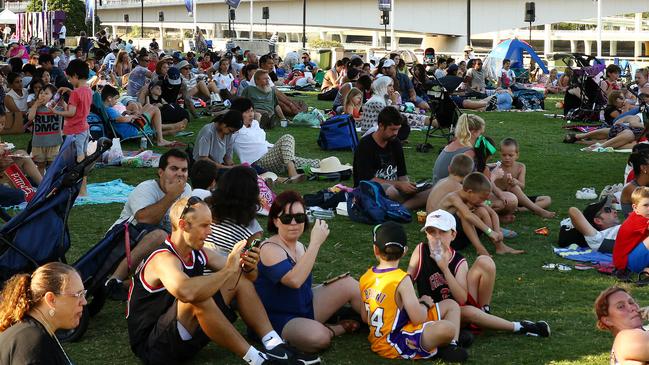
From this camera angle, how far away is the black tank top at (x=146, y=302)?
6336 mm

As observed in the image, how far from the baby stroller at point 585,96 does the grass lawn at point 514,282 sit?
5338 millimetres

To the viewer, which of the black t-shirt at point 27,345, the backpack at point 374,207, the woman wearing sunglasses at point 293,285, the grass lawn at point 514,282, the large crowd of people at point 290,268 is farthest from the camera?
the backpack at point 374,207

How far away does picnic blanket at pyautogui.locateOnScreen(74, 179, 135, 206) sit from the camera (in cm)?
1192

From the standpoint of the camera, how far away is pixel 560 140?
1841 cm

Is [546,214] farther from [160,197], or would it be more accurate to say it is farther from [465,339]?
[160,197]

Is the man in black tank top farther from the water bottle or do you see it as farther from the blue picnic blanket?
the blue picnic blanket

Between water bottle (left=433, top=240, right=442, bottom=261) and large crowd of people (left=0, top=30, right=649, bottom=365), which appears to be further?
water bottle (left=433, top=240, right=442, bottom=261)

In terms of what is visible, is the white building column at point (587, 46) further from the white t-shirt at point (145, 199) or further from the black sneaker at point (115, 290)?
the black sneaker at point (115, 290)

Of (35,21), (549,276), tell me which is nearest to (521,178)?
(549,276)

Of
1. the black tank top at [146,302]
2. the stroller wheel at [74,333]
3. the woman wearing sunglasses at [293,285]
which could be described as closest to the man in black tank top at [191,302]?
the black tank top at [146,302]

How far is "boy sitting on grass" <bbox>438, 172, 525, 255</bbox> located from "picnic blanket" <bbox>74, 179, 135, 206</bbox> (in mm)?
4300

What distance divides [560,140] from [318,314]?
12254 mm

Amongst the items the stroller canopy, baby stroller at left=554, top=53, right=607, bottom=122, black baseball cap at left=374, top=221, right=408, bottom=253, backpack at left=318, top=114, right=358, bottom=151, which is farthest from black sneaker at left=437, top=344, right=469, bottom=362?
the stroller canopy

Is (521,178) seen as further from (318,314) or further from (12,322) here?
(12,322)
